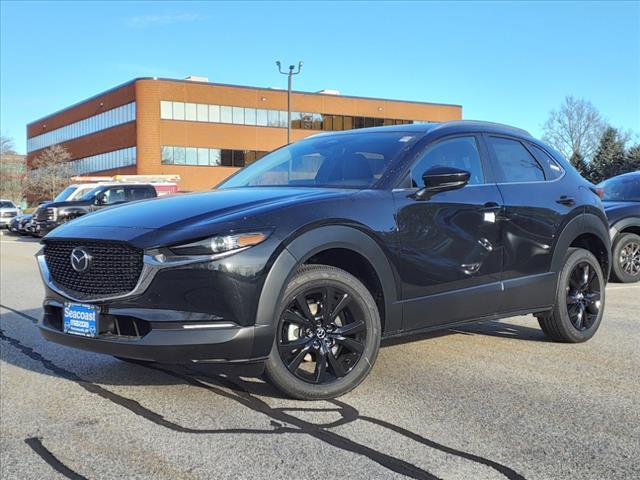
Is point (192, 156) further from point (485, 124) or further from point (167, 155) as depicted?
point (485, 124)

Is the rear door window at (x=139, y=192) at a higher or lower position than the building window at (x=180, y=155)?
lower

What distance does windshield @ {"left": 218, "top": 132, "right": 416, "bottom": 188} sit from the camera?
4582 mm

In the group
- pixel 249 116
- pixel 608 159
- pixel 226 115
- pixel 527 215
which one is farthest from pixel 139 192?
pixel 608 159

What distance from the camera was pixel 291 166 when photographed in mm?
5195

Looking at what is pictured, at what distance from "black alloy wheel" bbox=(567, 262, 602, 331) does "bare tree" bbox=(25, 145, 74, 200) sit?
5861cm

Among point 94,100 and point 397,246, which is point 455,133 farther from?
point 94,100

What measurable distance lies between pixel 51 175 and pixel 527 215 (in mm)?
60985

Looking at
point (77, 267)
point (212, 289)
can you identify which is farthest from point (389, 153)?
point (77, 267)

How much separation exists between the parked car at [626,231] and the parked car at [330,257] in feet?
15.7

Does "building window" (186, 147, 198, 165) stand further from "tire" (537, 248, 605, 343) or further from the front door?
the front door

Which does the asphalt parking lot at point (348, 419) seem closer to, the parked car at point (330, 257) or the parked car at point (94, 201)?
the parked car at point (330, 257)

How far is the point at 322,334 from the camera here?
13.0ft

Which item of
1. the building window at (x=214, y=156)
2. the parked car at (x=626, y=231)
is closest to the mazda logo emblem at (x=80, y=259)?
the parked car at (x=626, y=231)

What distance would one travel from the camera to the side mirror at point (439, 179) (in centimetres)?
439
